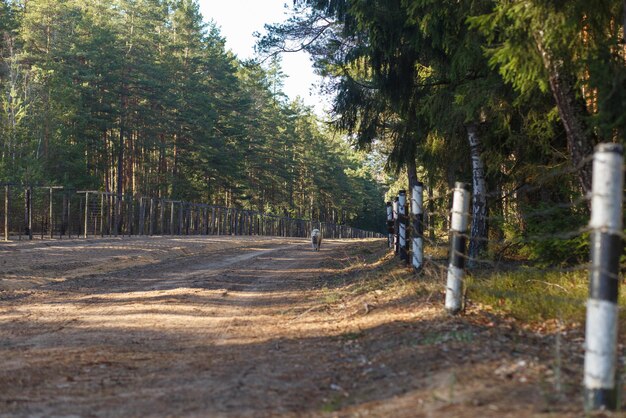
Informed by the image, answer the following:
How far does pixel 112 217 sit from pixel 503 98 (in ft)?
166

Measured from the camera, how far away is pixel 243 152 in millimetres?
68750

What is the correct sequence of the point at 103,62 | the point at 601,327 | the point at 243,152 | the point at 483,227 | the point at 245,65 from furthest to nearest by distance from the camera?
the point at 243,152 → the point at 103,62 → the point at 245,65 → the point at 483,227 → the point at 601,327

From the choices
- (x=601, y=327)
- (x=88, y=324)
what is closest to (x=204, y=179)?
(x=88, y=324)

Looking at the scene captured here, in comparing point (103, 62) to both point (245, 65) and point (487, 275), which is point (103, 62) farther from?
point (487, 275)

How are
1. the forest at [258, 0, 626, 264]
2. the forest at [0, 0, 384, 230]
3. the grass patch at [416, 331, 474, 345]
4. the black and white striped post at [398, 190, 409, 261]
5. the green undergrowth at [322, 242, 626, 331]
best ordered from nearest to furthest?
the grass patch at [416, 331, 474, 345] → the green undergrowth at [322, 242, 626, 331] → the forest at [258, 0, 626, 264] → the black and white striped post at [398, 190, 409, 261] → the forest at [0, 0, 384, 230]

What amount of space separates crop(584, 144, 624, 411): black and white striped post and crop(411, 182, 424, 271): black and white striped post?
589cm

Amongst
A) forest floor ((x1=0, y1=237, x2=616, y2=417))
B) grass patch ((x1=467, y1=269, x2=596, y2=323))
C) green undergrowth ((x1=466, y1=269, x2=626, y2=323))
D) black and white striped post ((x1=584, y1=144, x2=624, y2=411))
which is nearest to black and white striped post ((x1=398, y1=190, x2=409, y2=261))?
forest floor ((x1=0, y1=237, x2=616, y2=417))

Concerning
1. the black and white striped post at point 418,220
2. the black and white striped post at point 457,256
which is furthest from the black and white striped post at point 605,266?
the black and white striped post at point 418,220

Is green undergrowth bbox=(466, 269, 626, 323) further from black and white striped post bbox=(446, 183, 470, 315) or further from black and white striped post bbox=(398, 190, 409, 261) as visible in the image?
black and white striped post bbox=(398, 190, 409, 261)

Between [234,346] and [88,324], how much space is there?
95.3 inches

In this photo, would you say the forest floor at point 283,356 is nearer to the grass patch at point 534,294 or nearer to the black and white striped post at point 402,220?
the grass patch at point 534,294

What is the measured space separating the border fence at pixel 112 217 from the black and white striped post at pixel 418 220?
946 inches

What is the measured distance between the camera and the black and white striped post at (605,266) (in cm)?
370

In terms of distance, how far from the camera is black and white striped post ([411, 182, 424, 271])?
1014cm
